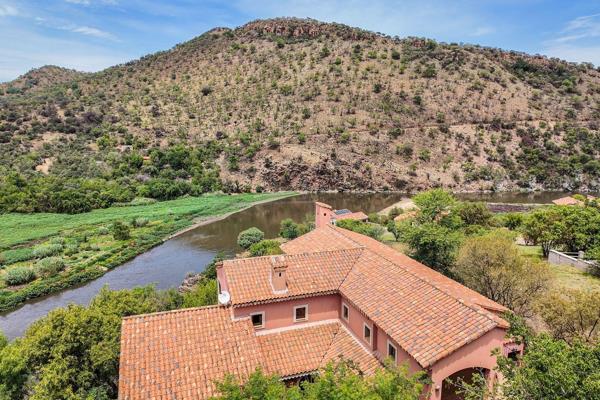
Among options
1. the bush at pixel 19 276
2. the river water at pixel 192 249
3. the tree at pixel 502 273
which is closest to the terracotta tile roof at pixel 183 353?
the tree at pixel 502 273

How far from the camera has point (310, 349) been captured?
16.5 meters

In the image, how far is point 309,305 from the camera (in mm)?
17625

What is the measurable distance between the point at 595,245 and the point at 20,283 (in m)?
48.7

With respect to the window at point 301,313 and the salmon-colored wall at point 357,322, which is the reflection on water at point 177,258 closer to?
the window at point 301,313

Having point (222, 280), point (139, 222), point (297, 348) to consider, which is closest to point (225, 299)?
point (222, 280)

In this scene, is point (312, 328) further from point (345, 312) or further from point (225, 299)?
point (225, 299)

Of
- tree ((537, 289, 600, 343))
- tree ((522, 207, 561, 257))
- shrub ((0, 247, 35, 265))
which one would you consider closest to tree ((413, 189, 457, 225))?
tree ((522, 207, 561, 257))

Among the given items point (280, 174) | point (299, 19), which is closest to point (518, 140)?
point (280, 174)

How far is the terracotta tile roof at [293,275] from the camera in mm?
16812

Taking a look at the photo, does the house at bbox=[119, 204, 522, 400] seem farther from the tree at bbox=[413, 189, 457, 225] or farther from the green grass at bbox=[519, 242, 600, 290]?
the tree at bbox=[413, 189, 457, 225]

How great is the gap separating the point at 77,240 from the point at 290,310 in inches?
1627

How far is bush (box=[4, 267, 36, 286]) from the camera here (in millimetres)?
36281

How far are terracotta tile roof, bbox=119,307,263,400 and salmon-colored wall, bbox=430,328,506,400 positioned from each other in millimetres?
5969

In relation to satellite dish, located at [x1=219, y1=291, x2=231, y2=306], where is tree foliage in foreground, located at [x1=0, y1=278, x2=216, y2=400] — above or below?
below
